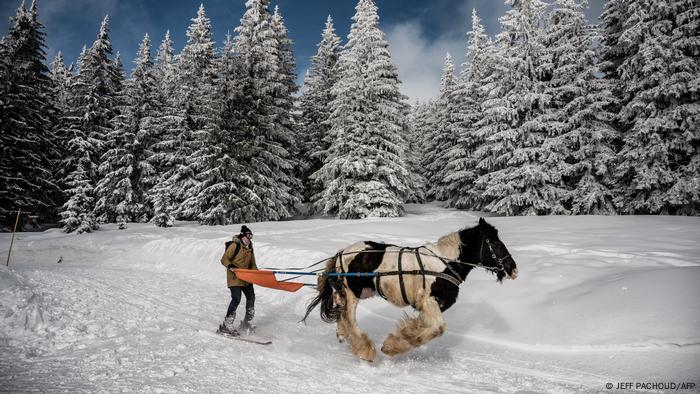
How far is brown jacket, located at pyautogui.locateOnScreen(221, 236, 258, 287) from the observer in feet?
22.4

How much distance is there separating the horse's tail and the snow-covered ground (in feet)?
1.83

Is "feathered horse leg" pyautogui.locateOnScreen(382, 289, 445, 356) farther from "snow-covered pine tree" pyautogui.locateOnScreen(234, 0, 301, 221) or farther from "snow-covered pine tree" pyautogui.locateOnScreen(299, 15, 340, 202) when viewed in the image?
"snow-covered pine tree" pyautogui.locateOnScreen(299, 15, 340, 202)

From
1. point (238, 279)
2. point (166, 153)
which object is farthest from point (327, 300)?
point (166, 153)

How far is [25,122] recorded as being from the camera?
25.7m

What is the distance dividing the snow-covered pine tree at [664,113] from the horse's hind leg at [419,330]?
57.6ft

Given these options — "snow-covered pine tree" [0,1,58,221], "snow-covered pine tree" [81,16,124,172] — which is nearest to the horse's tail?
"snow-covered pine tree" [0,1,58,221]

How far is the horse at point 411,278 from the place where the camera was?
203 inches

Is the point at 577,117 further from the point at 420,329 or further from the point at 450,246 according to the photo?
the point at 420,329

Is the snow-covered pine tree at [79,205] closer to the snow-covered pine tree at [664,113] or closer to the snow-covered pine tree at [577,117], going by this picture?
the snow-covered pine tree at [577,117]

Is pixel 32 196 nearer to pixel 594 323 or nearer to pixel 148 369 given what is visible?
pixel 148 369

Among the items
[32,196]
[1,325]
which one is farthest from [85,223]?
[1,325]

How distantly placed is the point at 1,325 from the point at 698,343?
9626mm

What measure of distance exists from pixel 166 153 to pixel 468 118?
2401 cm

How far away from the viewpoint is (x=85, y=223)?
22078 mm
